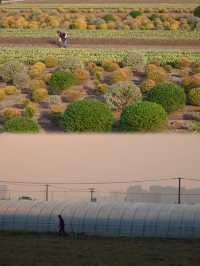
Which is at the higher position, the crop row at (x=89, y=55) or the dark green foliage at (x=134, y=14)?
the crop row at (x=89, y=55)

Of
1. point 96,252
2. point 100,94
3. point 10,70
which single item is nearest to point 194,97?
point 100,94

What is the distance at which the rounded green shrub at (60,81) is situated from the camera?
36844mm

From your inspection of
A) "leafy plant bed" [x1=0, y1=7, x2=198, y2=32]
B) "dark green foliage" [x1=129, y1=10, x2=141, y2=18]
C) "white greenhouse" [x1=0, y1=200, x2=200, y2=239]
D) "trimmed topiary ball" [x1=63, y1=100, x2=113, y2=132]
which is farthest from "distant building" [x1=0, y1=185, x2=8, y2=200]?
"dark green foliage" [x1=129, y1=10, x2=141, y2=18]

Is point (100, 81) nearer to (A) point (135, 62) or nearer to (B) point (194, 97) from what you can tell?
(A) point (135, 62)

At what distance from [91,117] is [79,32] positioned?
2839cm

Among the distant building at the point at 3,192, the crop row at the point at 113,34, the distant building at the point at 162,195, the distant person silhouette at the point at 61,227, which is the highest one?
the distant person silhouette at the point at 61,227

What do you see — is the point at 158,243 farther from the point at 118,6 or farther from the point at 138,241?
the point at 118,6

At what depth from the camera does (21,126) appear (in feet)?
101

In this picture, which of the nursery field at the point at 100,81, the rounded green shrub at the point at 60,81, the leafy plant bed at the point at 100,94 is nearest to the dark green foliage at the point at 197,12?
the nursery field at the point at 100,81

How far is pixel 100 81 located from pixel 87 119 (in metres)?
8.03

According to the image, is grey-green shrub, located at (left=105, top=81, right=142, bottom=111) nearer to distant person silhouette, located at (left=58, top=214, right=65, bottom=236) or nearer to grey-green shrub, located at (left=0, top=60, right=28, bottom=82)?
grey-green shrub, located at (left=0, top=60, right=28, bottom=82)

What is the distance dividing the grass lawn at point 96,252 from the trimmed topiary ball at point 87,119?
12.2 m

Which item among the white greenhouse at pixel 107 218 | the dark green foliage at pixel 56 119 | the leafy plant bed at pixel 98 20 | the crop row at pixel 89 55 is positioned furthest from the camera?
the leafy plant bed at pixel 98 20

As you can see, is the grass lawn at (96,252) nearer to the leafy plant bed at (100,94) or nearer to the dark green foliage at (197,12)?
the leafy plant bed at (100,94)
